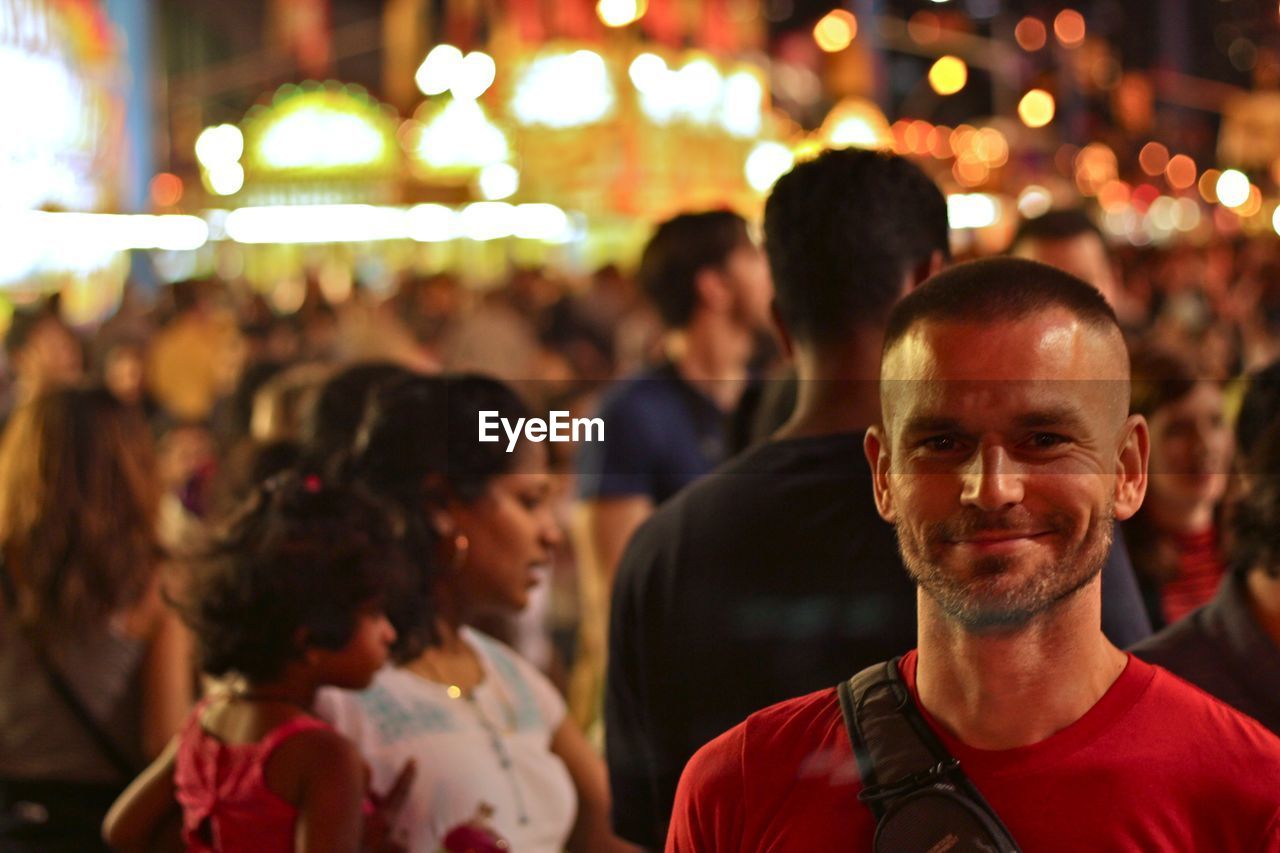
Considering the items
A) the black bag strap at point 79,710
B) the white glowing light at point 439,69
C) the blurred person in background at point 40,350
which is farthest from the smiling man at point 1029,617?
the white glowing light at point 439,69

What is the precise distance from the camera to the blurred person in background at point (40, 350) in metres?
8.24

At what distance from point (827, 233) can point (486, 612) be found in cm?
96

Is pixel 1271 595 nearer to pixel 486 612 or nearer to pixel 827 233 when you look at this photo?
pixel 827 233

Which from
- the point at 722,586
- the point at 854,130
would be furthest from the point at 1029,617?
the point at 854,130

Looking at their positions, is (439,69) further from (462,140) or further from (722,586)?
(722,586)

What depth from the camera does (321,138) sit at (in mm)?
18594

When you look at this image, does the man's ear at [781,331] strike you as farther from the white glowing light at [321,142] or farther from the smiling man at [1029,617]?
the white glowing light at [321,142]

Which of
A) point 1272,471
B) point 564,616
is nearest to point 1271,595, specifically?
point 1272,471

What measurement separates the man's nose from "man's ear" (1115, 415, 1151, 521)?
14 centimetres

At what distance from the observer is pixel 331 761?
2.48 m

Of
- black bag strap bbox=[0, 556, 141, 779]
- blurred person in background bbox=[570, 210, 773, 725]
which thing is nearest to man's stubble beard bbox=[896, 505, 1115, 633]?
black bag strap bbox=[0, 556, 141, 779]

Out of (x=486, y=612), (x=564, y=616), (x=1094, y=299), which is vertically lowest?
(x=564, y=616)

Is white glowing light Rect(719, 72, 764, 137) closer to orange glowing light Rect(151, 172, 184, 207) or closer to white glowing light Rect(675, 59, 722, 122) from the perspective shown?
white glowing light Rect(675, 59, 722, 122)

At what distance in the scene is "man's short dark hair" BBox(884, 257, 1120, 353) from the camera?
162 centimetres
